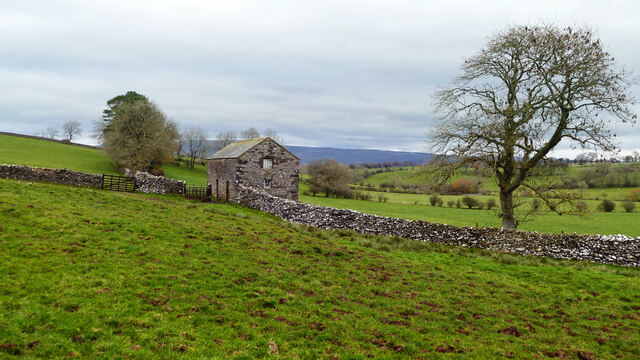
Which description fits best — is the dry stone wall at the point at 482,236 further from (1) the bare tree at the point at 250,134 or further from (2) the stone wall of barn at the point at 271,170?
(1) the bare tree at the point at 250,134

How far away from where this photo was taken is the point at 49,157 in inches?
2386

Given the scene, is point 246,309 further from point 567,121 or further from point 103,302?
point 567,121

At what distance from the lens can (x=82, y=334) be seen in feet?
23.3

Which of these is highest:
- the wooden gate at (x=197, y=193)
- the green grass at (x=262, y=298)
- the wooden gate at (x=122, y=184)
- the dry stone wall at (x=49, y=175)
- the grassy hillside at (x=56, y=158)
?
the grassy hillside at (x=56, y=158)

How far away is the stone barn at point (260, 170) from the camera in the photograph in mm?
36844

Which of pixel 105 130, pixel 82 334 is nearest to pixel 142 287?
pixel 82 334

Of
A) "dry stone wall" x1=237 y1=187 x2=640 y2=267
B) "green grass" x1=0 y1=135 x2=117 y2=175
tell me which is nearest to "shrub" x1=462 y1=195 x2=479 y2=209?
"dry stone wall" x1=237 y1=187 x2=640 y2=267

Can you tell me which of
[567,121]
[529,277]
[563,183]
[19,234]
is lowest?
[529,277]

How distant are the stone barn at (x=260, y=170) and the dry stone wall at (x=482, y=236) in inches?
308

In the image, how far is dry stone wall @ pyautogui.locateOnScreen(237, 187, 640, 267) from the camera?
63.6 feet

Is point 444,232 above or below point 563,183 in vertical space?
below

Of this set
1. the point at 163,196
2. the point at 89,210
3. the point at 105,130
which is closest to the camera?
the point at 89,210

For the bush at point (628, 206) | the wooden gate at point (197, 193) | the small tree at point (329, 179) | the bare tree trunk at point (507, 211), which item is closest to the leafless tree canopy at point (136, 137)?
the wooden gate at point (197, 193)

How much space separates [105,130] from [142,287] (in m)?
63.5
